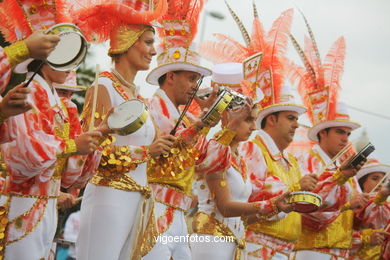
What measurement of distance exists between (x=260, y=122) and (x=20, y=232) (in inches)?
138

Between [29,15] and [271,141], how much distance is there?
3.09 metres

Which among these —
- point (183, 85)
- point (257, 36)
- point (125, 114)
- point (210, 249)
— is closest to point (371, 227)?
point (257, 36)

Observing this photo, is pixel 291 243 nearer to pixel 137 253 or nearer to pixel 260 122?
pixel 260 122

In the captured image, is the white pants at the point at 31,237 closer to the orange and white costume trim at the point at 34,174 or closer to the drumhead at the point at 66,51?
the orange and white costume trim at the point at 34,174

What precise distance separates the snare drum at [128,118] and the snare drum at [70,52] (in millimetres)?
556

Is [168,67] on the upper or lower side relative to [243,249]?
upper

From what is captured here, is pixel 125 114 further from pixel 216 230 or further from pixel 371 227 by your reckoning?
pixel 371 227

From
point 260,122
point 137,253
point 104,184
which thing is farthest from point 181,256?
point 260,122

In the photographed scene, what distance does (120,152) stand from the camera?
14.2 ft

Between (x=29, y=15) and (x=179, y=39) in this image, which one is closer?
(x=29, y=15)

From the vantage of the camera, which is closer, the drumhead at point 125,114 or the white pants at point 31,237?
the white pants at point 31,237

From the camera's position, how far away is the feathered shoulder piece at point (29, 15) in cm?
396

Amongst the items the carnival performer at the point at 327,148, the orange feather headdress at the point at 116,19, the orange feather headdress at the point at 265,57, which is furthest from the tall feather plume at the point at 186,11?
the carnival performer at the point at 327,148

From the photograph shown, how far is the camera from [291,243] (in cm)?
605
